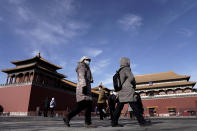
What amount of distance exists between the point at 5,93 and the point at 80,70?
768 inches

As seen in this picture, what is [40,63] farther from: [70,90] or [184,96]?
[184,96]

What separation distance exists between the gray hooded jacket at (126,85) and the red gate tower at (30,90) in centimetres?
1437

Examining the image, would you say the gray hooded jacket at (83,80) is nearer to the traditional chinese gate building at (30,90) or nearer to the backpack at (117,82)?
the backpack at (117,82)

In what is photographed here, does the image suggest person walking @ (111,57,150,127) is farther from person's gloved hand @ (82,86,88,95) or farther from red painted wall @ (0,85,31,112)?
red painted wall @ (0,85,31,112)

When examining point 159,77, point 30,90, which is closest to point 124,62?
point 30,90

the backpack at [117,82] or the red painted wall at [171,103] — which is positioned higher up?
the backpack at [117,82]

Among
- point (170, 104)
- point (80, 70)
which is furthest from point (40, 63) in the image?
point (80, 70)

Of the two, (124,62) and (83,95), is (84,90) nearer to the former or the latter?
(83,95)

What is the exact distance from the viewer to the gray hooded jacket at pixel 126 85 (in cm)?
319

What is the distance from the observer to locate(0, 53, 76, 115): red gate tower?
1781cm

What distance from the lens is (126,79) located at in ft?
11.0

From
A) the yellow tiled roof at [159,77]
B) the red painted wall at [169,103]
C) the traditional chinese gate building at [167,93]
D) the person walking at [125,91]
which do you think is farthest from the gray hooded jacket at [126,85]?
the yellow tiled roof at [159,77]

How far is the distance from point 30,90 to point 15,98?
2.26m

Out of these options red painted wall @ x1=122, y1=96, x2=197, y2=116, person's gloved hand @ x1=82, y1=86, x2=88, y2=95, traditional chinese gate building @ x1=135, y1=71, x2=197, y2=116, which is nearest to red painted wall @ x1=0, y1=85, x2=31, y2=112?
red painted wall @ x1=122, y1=96, x2=197, y2=116
